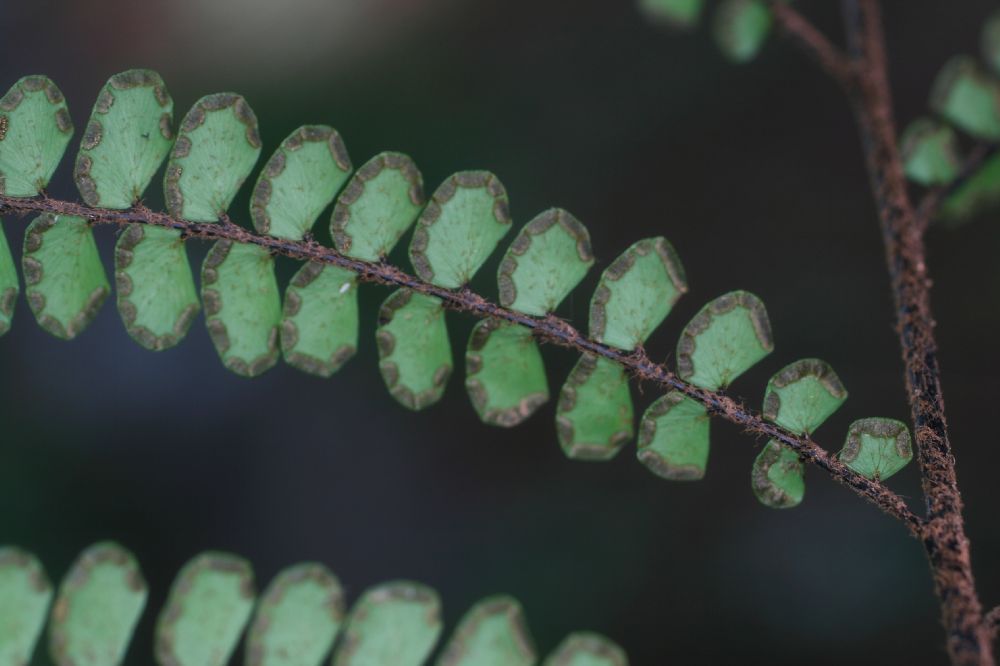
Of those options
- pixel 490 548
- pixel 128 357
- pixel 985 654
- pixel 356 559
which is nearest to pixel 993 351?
pixel 490 548

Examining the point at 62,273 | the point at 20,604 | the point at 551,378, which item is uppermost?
the point at 551,378

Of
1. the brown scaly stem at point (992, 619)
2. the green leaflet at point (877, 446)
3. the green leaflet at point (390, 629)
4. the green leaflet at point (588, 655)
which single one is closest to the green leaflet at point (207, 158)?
the green leaflet at point (390, 629)

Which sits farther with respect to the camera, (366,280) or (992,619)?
(366,280)

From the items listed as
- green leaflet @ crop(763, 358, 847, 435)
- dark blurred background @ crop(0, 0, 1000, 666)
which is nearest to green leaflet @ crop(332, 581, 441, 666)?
green leaflet @ crop(763, 358, 847, 435)

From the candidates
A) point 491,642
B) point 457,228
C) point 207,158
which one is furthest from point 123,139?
point 491,642

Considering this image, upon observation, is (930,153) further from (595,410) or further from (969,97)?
(595,410)

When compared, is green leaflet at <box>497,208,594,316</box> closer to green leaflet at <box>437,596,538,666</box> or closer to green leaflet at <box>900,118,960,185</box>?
green leaflet at <box>437,596,538,666</box>

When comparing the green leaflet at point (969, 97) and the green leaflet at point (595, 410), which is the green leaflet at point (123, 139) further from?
the green leaflet at point (969, 97)

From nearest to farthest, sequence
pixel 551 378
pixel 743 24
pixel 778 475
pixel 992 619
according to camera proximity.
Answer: pixel 992 619 → pixel 778 475 → pixel 743 24 → pixel 551 378
